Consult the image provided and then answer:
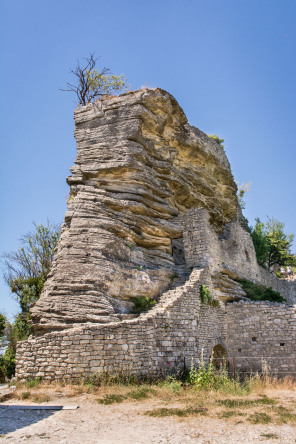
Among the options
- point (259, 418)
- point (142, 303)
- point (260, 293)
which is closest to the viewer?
point (259, 418)

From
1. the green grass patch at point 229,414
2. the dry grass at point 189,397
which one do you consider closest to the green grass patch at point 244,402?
the dry grass at point 189,397

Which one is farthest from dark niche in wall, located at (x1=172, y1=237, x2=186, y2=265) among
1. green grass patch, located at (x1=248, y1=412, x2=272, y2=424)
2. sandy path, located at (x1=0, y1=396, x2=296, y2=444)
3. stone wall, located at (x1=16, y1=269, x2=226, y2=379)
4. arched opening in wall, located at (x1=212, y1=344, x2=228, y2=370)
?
green grass patch, located at (x1=248, y1=412, x2=272, y2=424)

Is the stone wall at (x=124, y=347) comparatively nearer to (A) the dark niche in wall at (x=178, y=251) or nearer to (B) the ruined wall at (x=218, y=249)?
(B) the ruined wall at (x=218, y=249)

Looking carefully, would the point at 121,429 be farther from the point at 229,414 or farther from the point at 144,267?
the point at 144,267

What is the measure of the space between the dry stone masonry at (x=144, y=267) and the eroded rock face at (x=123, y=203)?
46mm

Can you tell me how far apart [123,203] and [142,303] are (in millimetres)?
4184

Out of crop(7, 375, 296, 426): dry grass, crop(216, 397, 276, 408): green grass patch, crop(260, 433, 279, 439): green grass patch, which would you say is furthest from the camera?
crop(216, 397, 276, 408): green grass patch

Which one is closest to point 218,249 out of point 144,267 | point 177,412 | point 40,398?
point 144,267

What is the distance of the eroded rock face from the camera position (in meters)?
11.3

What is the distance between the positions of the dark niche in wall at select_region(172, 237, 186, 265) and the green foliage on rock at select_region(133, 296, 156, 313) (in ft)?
13.0

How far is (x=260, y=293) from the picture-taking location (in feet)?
53.0

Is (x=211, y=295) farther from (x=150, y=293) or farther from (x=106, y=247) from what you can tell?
(x=106, y=247)

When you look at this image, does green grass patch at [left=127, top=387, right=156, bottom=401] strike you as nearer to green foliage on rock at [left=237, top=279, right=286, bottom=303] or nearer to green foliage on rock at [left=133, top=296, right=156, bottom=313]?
green foliage on rock at [left=133, top=296, right=156, bottom=313]

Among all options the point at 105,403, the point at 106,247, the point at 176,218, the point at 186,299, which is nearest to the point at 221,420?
the point at 105,403
